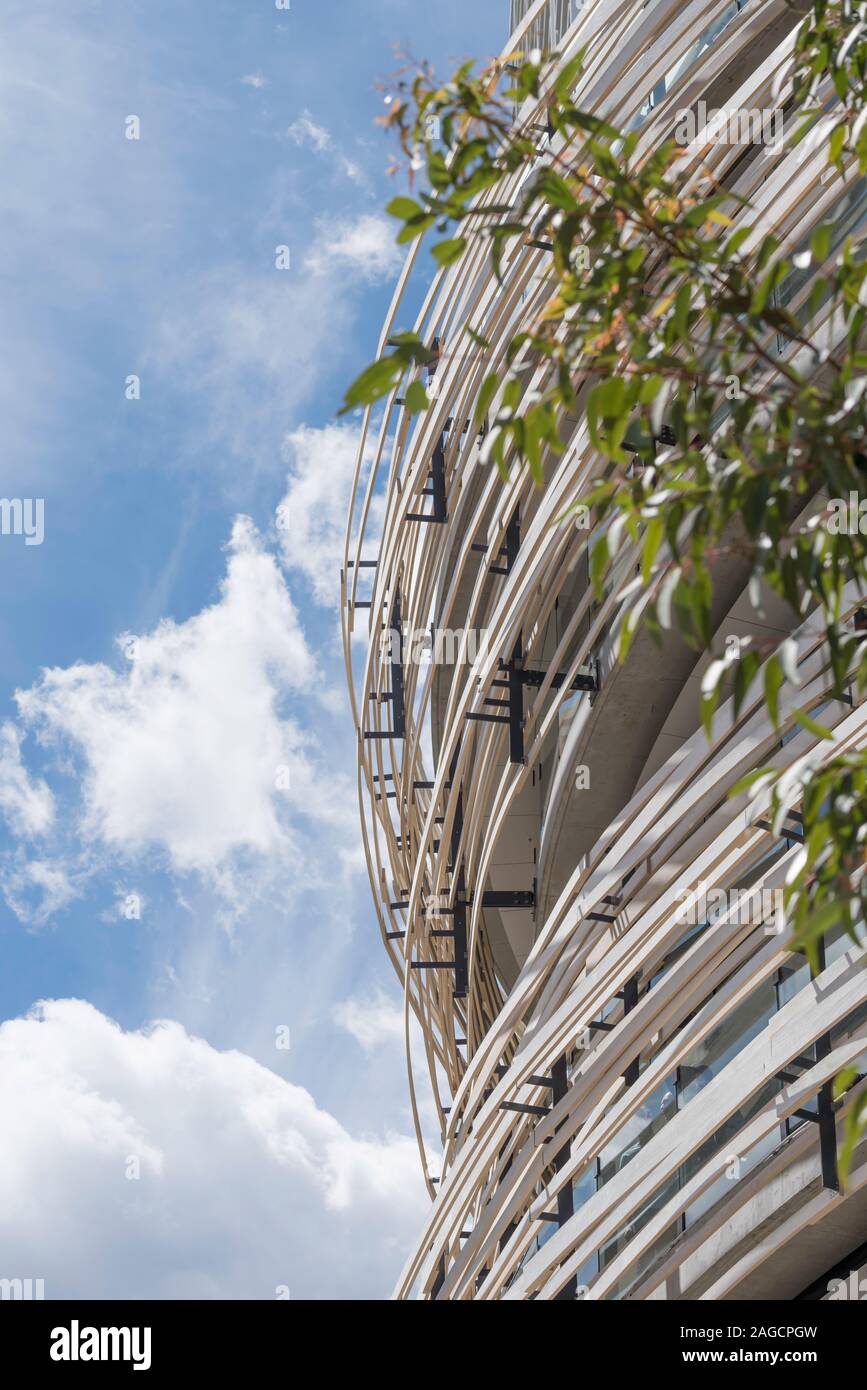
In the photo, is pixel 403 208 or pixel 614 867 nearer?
pixel 403 208

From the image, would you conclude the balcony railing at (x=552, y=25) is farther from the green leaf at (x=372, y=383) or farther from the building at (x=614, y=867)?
the green leaf at (x=372, y=383)

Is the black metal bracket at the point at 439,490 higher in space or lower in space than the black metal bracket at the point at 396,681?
higher

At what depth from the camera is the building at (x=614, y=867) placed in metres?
7.28

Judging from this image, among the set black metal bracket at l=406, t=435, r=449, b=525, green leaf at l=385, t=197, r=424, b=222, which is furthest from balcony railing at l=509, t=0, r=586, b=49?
green leaf at l=385, t=197, r=424, b=222

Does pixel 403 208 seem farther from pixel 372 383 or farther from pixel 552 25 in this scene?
pixel 552 25

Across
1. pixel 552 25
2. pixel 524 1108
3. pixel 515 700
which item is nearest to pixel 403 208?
pixel 524 1108

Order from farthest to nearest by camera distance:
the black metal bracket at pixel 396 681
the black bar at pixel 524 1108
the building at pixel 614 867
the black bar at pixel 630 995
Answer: the black metal bracket at pixel 396 681, the black bar at pixel 524 1108, the black bar at pixel 630 995, the building at pixel 614 867

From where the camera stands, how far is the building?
728 centimetres

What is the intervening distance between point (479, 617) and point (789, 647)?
1221cm

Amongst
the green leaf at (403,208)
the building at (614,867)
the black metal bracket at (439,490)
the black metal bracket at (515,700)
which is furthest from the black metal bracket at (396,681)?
the green leaf at (403,208)

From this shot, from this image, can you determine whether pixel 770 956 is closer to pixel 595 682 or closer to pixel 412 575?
pixel 595 682

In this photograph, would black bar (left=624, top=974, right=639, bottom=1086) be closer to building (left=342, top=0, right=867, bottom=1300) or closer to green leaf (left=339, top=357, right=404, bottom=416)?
building (left=342, top=0, right=867, bottom=1300)

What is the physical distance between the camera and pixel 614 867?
29.9 ft

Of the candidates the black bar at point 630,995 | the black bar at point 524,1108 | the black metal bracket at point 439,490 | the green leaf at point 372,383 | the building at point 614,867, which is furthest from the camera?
the black metal bracket at point 439,490
